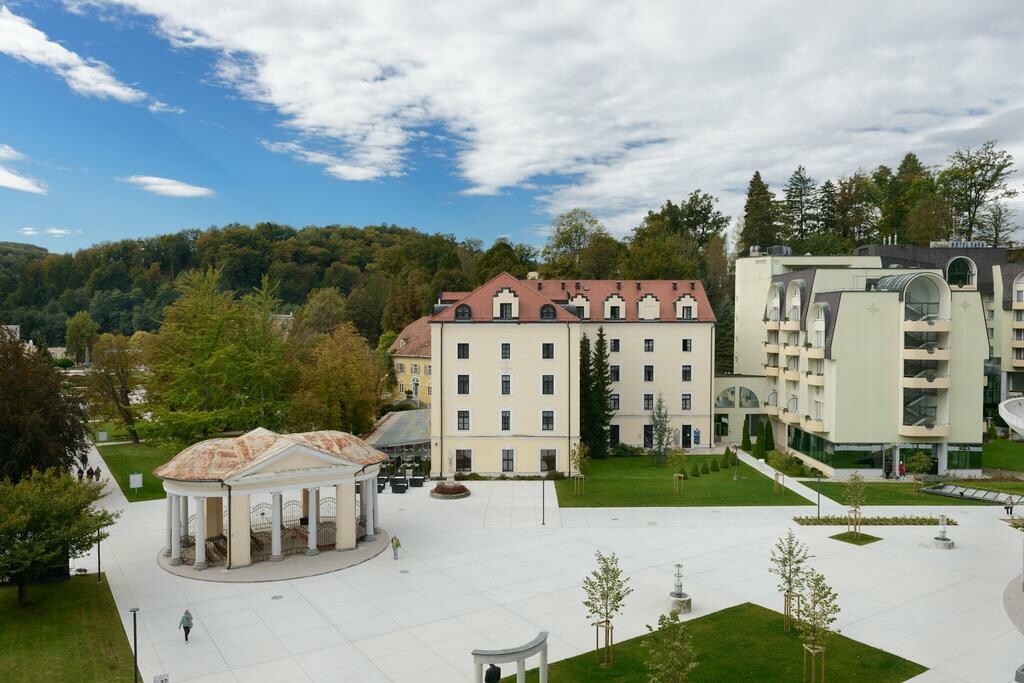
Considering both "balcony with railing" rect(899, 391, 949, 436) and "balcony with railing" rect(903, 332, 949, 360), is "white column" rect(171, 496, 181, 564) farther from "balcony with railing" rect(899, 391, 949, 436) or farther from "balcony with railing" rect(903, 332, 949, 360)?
"balcony with railing" rect(903, 332, 949, 360)

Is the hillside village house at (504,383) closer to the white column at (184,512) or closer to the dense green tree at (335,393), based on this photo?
the dense green tree at (335,393)

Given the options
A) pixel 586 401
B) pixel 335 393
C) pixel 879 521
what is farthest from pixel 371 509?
pixel 879 521

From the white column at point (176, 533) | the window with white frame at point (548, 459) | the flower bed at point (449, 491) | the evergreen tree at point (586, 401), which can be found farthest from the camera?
the evergreen tree at point (586, 401)

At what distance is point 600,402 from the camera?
48406 millimetres

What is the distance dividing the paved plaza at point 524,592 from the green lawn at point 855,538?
1.50 feet

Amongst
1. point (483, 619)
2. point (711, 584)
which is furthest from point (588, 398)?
point (483, 619)

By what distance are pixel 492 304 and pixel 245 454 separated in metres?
20.2

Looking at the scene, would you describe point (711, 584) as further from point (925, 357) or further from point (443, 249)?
point (443, 249)

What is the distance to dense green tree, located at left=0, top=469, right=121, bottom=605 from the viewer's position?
21266 mm

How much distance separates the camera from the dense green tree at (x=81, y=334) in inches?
4213

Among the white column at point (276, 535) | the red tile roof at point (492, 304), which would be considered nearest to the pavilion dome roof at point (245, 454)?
the white column at point (276, 535)

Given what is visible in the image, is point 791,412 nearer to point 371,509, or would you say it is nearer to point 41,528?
point 371,509

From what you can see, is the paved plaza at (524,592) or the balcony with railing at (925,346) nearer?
the paved plaza at (524,592)

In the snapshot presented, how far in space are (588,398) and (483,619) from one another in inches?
1089
